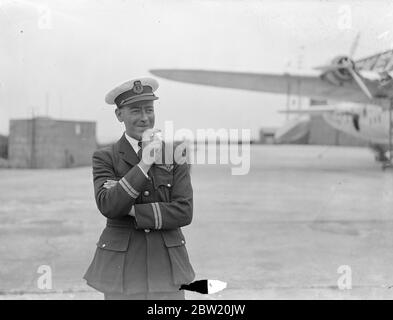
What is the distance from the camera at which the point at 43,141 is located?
1522 cm

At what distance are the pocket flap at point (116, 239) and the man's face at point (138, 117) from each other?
39 centimetres

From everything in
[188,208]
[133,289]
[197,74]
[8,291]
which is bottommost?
[8,291]

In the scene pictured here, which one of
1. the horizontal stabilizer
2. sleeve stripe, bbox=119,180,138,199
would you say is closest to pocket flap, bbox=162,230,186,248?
sleeve stripe, bbox=119,180,138,199

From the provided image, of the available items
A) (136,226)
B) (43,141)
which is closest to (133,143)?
(136,226)

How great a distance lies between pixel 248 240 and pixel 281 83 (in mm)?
11564

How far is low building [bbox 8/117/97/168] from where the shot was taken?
14922 millimetres

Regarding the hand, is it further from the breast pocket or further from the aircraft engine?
the aircraft engine

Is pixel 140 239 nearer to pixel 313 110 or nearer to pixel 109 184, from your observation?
pixel 109 184

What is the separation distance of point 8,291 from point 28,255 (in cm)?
109

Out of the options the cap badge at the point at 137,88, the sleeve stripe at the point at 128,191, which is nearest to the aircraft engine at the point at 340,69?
the cap badge at the point at 137,88

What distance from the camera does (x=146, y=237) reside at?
193cm

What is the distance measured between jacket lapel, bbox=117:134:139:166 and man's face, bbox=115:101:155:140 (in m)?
0.05
